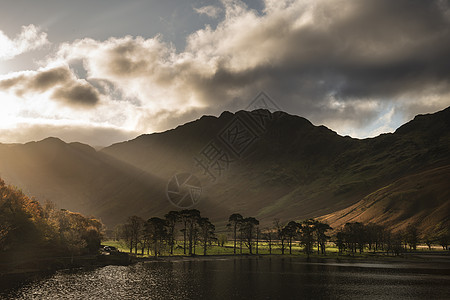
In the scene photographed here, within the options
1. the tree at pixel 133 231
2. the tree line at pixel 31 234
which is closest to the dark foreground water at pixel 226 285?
the tree line at pixel 31 234

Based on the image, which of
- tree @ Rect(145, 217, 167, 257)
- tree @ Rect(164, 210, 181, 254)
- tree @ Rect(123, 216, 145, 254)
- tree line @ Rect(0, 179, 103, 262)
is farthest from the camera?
tree @ Rect(164, 210, 181, 254)

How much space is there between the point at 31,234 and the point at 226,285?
7758 centimetres

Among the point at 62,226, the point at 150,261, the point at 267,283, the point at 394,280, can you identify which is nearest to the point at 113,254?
the point at 150,261

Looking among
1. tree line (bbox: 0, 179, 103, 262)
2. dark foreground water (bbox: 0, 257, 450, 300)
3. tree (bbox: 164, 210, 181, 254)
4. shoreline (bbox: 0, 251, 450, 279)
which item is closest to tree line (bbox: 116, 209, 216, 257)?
tree (bbox: 164, 210, 181, 254)

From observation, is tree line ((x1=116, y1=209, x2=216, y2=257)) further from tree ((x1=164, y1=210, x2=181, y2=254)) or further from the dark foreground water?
the dark foreground water

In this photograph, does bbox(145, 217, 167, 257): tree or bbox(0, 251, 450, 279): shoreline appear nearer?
bbox(0, 251, 450, 279): shoreline

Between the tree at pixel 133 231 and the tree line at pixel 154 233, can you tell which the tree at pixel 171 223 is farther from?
the tree at pixel 133 231

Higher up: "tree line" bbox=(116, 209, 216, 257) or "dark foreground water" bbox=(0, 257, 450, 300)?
"tree line" bbox=(116, 209, 216, 257)

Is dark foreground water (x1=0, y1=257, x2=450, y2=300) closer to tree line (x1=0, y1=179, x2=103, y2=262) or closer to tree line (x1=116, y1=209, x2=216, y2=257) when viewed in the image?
tree line (x1=0, y1=179, x2=103, y2=262)

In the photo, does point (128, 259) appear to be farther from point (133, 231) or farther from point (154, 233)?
point (133, 231)

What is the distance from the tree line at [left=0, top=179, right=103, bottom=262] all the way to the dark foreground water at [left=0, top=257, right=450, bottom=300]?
2047cm

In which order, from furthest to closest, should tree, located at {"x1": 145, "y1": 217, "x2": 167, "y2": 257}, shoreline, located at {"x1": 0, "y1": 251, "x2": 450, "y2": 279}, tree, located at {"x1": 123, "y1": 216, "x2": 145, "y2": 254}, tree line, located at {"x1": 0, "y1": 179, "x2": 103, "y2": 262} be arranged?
tree, located at {"x1": 123, "y1": 216, "x2": 145, "y2": 254} < tree, located at {"x1": 145, "y1": 217, "x2": 167, "y2": 257} < shoreline, located at {"x1": 0, "y1": 251, "x2": 450, "y2": 279} < tree line, located at {"x1": 0, "y1": 179, "x2": 103, "y2": 262}

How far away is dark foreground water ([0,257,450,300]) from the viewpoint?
2995 inches

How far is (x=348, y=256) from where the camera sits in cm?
19138
